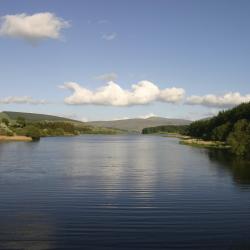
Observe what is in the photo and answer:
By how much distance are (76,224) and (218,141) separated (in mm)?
130770

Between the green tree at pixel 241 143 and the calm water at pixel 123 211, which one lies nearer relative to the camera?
the calm water at pixel 123 211

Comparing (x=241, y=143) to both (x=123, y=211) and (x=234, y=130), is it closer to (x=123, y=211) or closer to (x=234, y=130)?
(x=234, y=130)

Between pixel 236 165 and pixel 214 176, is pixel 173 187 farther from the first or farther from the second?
pixel 236 165

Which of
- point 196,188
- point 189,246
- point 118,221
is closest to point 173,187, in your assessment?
point 196,188

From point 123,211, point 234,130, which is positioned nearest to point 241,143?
point 234,130

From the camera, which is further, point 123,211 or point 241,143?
point 241,143

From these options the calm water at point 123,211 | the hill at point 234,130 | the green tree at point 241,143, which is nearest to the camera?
the calm water at point 123,211

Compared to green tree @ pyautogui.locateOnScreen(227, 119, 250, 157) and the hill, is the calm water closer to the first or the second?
green tree @ pyautogui.locateOnScreen(227, 119, 250, 157)

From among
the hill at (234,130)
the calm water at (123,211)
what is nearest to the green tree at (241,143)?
the hill at (234,130)

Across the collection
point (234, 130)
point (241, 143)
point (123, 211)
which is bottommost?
point (123, 211)

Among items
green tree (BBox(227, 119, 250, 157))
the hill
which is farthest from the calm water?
the hill

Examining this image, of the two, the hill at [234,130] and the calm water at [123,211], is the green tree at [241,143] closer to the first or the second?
the hill at [234,130]

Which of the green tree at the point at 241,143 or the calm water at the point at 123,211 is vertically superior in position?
the green tree at the point at 241,143

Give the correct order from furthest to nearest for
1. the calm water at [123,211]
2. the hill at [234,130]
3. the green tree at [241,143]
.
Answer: the hill at [234,130], the green tree at [241,143], the calm water at [123,211]
